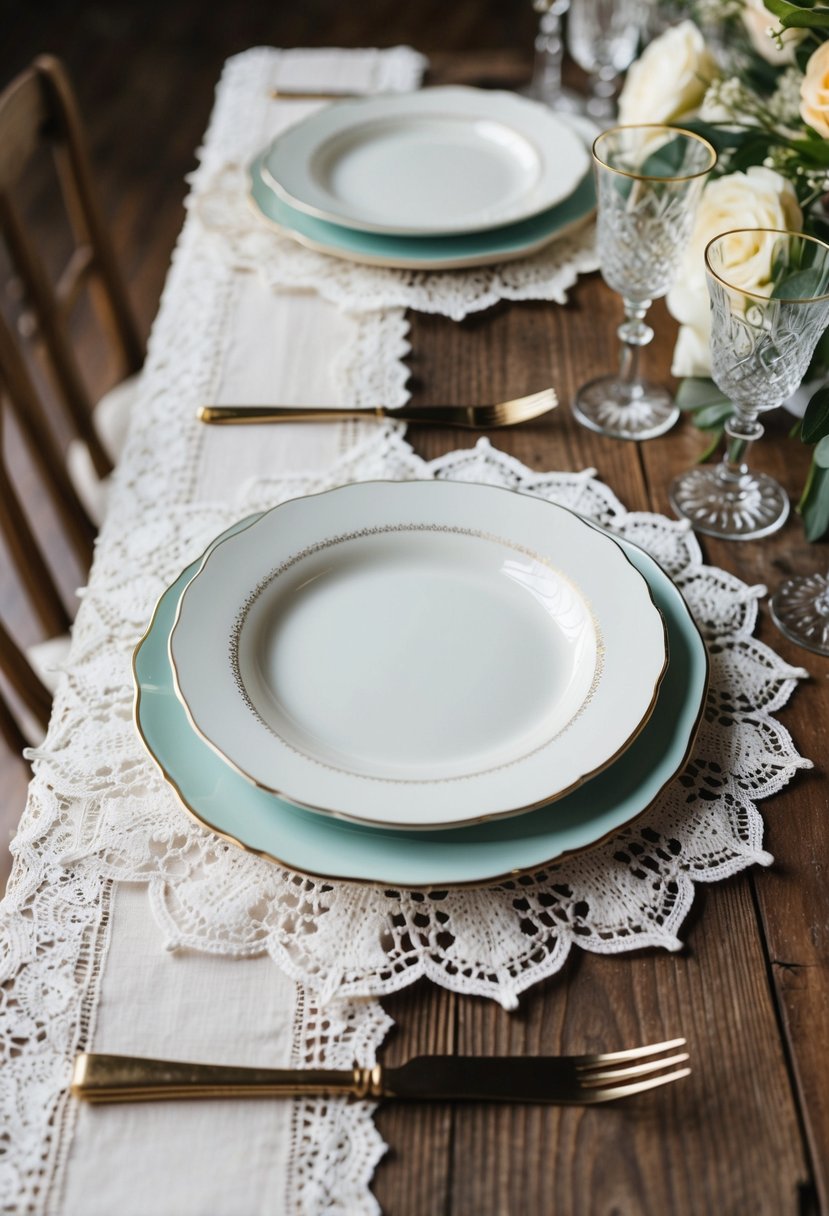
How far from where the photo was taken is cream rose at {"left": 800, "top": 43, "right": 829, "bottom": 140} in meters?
0.72

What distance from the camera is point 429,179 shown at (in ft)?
3.66

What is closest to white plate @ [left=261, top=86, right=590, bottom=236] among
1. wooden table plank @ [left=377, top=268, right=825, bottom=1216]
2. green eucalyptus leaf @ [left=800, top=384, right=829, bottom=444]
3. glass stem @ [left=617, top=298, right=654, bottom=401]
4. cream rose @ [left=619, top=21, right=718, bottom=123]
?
cream rose @ [left=619, top=21, right=718, bottom=123]

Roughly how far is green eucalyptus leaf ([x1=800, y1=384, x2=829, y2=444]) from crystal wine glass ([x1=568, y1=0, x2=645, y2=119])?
77 centimetres

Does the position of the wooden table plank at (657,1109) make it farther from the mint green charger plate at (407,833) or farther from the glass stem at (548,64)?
the glass stem at (548,64)

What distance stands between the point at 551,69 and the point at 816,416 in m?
0.87

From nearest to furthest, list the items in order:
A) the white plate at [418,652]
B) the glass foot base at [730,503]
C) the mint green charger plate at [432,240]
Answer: the white plate at [418,652], the glass foot base at [730,503], the mint green charger plate at [432,240]

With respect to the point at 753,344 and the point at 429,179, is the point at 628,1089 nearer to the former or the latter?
the point at 753,344

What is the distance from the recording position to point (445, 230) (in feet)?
3.26

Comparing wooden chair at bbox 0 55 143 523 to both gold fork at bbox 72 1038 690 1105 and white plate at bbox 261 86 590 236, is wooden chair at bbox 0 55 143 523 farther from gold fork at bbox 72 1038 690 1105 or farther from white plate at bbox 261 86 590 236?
gold fork at bbox 72 1038 690 1105

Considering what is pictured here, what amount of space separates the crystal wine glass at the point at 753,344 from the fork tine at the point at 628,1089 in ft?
1.30

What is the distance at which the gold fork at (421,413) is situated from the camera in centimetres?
86

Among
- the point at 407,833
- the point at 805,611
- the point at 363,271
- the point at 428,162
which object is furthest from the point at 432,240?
the point at 407,833

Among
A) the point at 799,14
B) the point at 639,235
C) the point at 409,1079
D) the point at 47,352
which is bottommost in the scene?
the point at 47,352

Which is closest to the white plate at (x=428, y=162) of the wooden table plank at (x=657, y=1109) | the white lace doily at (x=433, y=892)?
the white lace doily at (x=433, y=892)
